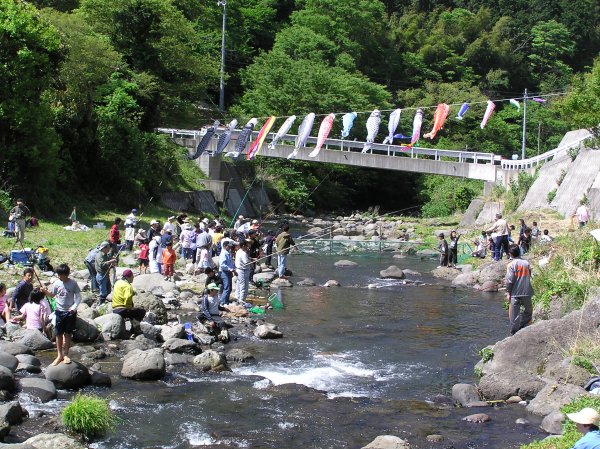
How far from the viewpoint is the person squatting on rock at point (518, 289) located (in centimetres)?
1391

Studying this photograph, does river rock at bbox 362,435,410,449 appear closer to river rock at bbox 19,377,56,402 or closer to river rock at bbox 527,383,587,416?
river rock at bbox 527,383,587,416

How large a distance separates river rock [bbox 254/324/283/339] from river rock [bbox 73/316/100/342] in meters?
3.22

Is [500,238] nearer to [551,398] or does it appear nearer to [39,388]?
[551,398]

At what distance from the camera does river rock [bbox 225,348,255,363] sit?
558 inches

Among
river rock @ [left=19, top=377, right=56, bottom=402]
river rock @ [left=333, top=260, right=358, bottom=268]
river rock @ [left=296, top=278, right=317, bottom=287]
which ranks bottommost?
river rock @ [left=333, top=260, right=358, bottom=268]

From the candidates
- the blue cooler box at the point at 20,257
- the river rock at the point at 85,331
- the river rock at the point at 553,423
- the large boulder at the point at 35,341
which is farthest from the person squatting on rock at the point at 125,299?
the river rock at the point at 553,423

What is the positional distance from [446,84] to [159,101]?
30954 mm

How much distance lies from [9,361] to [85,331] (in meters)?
2.41

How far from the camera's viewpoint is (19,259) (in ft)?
66.6

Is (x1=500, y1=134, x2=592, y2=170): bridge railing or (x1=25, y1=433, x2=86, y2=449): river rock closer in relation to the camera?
(x1=25, y1=433, x2=86, y2=449): river rock

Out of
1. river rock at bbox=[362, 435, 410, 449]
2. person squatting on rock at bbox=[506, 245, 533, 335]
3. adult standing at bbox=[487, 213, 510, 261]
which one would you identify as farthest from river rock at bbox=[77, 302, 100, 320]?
adult standing at bbox=[487, 213, 510, 261]

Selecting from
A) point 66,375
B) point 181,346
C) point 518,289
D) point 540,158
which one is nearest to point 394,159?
point 540,158

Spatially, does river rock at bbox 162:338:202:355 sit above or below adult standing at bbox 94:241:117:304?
below

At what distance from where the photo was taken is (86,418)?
1009cm
